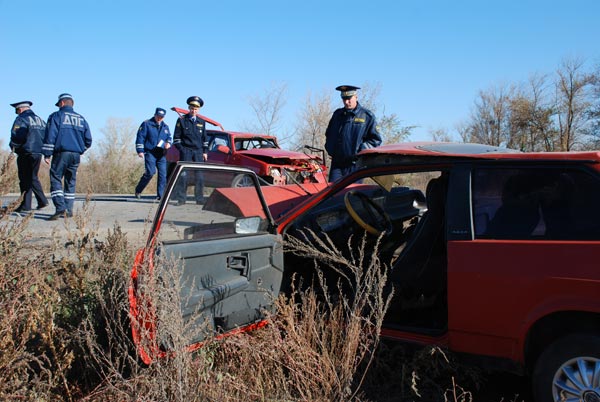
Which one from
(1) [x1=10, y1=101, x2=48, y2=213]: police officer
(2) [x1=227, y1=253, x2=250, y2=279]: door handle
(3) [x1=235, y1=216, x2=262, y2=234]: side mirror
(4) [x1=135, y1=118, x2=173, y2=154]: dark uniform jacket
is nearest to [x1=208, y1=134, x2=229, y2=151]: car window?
(4) [x1=135, y1=118, x2=173, y2=154]: dark uniform jacket

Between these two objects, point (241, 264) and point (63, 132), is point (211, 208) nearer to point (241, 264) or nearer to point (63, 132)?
point (241, 264)

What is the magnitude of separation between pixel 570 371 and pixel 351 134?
442 cm

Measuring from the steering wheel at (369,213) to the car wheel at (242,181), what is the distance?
76cm

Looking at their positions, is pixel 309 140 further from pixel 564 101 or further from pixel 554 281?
pixel 554 281

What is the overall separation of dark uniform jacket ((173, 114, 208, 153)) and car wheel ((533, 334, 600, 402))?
7884mm

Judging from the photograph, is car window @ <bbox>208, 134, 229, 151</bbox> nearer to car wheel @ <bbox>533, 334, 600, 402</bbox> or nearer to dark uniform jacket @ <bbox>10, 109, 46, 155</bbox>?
dark uniform jacket @ <bbox>10, 109, 46, 155</bbox>

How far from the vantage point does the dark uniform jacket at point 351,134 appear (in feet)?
21.5

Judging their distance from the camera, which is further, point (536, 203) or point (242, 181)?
point (242, 181)

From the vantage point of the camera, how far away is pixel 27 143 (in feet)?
27.5

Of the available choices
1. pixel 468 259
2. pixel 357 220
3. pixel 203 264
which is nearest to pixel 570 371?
pixel 468 259

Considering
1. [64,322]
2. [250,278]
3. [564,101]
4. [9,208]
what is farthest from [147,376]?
[564,101]

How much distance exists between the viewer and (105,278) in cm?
366

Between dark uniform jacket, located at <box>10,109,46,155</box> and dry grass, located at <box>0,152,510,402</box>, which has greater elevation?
dark uniform jacket, located at <box>10,109,46,155</box>

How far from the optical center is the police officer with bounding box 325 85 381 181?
258 inches
